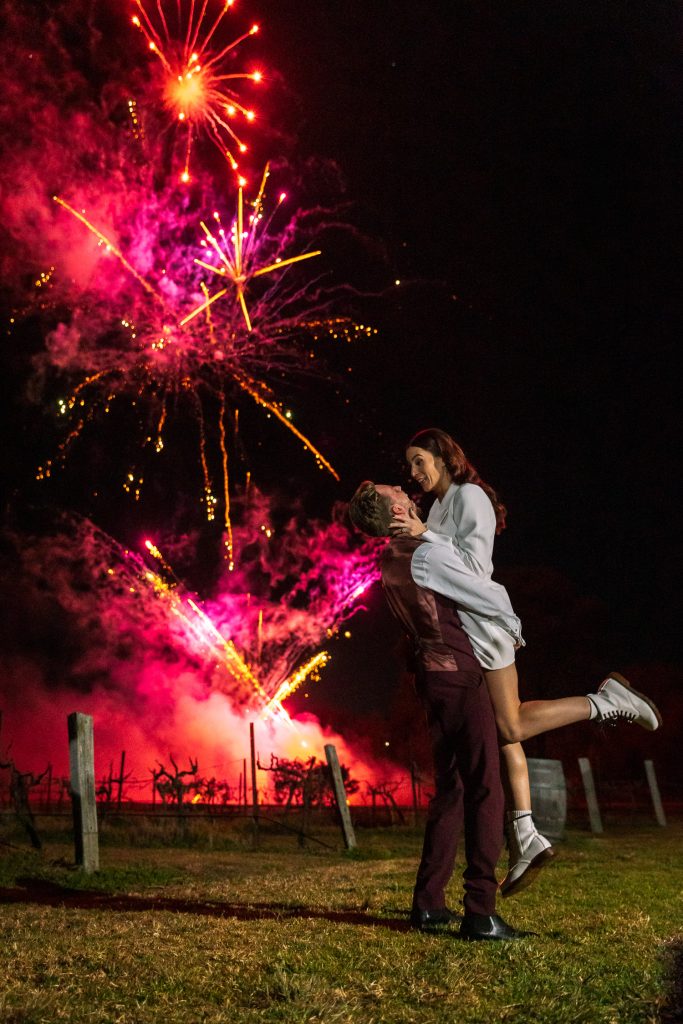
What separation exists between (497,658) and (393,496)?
854 millimetres

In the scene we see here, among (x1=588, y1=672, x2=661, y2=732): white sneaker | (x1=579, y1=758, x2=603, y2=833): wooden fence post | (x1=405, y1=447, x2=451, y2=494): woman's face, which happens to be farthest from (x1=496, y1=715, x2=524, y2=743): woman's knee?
(x1=579, y1=758, x2=603, y2=833): wooden fence post

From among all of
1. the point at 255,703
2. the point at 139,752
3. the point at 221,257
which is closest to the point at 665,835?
the point at 221,257

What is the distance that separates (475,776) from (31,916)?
94.4 inches

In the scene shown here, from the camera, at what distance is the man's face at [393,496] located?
13.5 ft

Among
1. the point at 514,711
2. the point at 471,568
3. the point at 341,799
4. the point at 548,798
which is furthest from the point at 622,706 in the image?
the point at 548,798

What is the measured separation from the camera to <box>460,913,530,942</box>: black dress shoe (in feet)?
11.4

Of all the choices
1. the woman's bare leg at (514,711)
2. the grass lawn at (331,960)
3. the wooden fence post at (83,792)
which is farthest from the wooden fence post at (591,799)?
the woman's bare leg at (514,711)

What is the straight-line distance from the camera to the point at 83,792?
834cm

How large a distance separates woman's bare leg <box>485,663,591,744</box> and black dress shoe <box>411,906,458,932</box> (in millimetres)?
786

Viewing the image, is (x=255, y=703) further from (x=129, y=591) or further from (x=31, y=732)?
(x=31, y=732)

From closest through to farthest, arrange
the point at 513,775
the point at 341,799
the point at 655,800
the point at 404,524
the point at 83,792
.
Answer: the point at 404,524, the point at 513,775, the point at 83,792, the point at 341,799, the point at 655,800

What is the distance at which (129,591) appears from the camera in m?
36.5

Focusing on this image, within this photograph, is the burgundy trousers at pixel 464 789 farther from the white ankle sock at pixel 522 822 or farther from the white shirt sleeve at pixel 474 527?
the white shirt sleeve at pixel 474 527

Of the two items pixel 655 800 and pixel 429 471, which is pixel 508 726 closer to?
pixel 429 471
